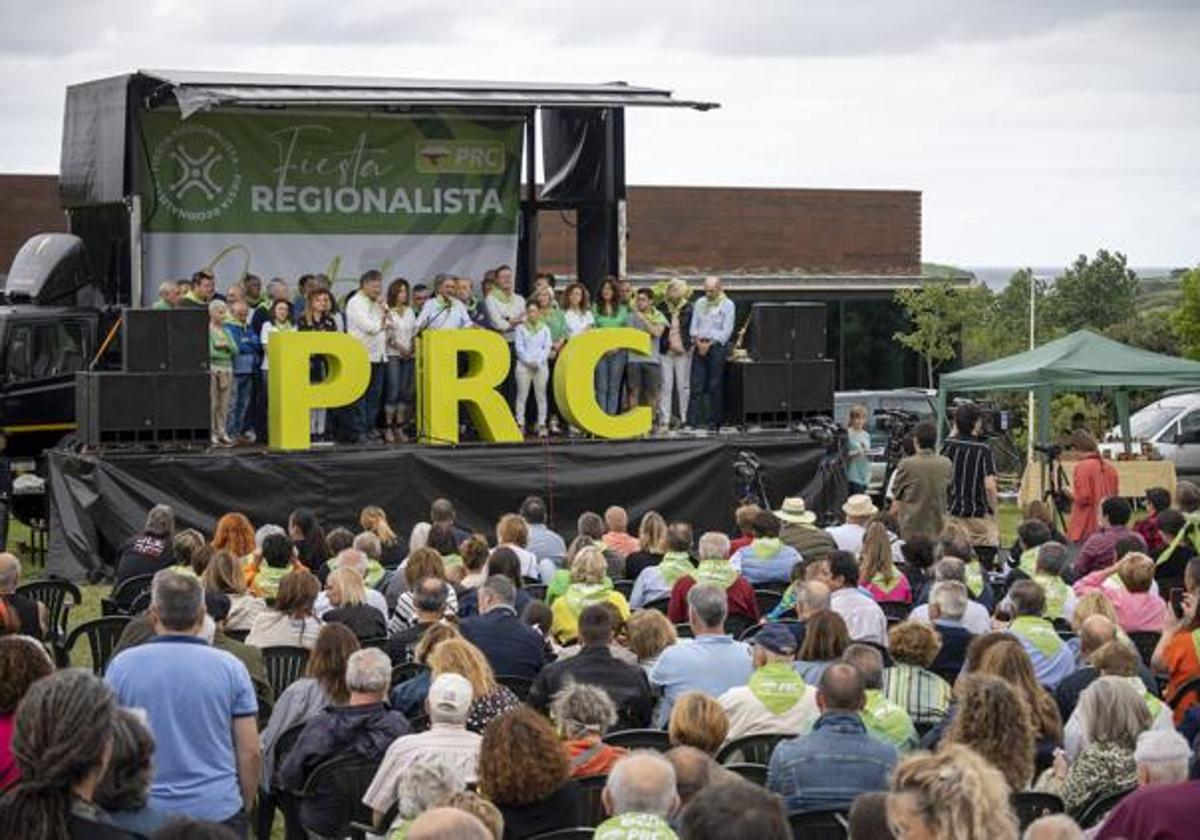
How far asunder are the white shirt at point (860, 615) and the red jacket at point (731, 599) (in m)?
1.03

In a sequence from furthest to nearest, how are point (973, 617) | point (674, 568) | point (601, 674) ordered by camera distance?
1. point (674, 568)
2. point (973, 617)
3. point (601, 674)

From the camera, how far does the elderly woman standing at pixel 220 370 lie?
19.2 m

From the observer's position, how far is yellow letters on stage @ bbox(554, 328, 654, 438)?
20.5m

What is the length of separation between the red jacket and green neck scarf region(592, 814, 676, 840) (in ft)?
20.6

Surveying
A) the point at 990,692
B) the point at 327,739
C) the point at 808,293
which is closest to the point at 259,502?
the point at 327,739

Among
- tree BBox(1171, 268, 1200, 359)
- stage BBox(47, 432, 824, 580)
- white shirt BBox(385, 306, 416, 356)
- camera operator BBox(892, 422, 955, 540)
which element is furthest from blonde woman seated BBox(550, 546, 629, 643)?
tree BBox(1171, 268, 1200, 359)

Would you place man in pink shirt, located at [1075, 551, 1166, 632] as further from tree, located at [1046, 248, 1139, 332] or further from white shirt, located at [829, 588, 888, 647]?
tree, located at [1046, 248, 1139, 332]

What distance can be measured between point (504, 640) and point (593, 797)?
2624 mm

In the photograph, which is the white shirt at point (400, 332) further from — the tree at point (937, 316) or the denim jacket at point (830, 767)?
the tree at point (937, 316)

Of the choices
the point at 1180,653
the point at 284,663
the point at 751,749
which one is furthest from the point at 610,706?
the point at 1180,653

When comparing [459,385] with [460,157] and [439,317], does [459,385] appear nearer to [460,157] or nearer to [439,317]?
[439,317]

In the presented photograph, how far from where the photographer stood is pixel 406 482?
19734 millimetres

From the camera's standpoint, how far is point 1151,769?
267 inches

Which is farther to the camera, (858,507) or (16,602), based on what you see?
(858,507)
